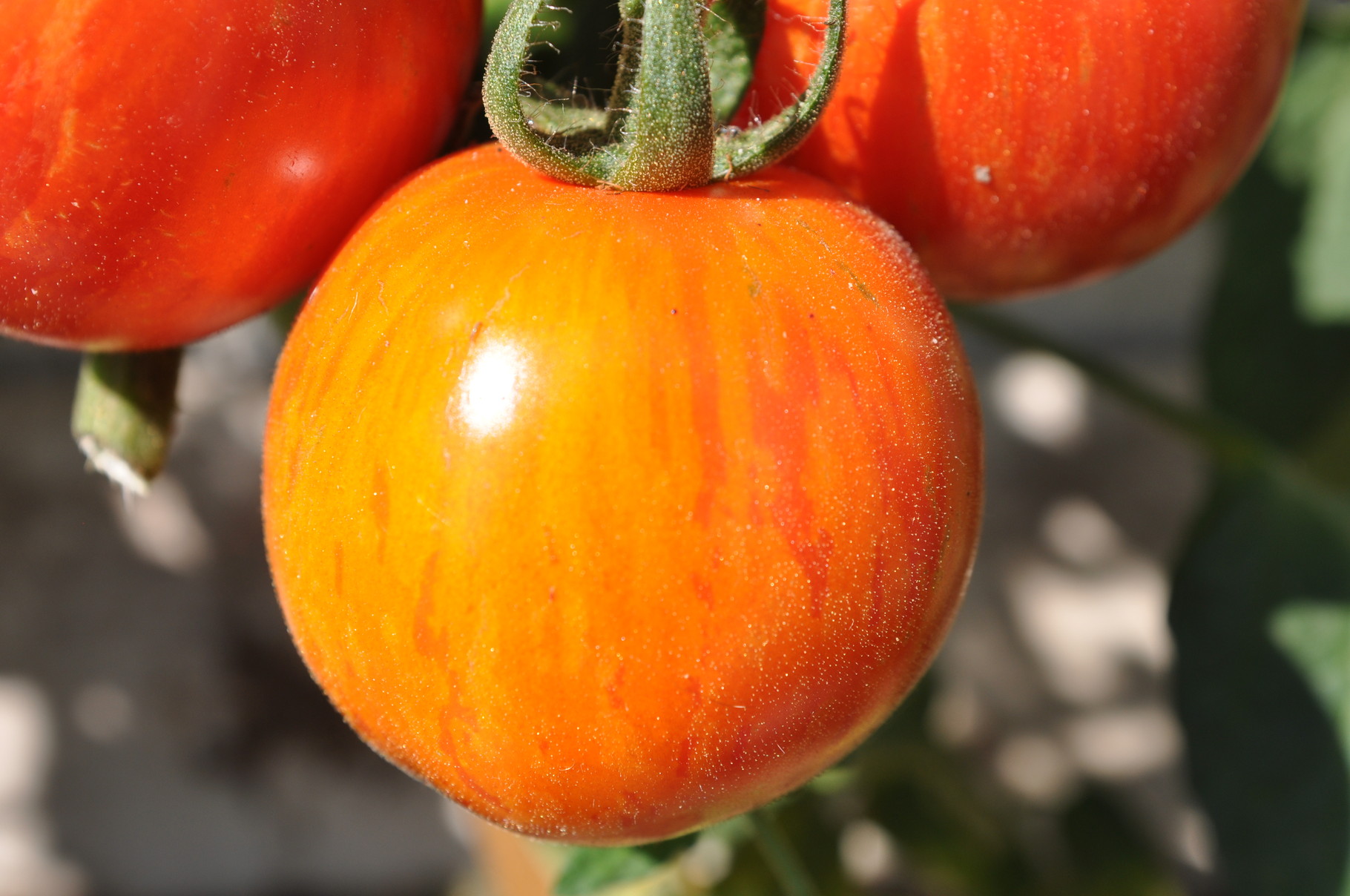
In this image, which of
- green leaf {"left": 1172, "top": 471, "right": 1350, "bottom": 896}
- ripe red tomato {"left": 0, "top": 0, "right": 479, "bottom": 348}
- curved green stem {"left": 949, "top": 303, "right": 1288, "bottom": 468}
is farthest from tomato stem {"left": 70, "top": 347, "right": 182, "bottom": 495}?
green leaf {"left": 1172, "top": 471, "right": 1350, "bottom": 896}

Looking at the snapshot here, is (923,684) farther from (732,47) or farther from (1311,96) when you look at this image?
(732,47)

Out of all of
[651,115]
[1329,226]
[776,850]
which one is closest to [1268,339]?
[1329,226]

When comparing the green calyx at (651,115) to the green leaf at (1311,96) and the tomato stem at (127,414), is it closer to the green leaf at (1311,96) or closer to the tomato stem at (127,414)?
the tomato stem at (127,414)

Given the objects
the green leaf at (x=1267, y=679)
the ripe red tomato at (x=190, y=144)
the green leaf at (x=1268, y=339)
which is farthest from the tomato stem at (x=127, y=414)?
the green leaf at (x=1268, y=339)

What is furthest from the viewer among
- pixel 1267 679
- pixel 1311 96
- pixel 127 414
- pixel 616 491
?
pixel 1311 96

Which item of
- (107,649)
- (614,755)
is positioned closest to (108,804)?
(107,649)

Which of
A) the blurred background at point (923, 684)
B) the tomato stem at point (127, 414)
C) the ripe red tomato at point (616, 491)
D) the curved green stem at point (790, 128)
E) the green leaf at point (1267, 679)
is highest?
the curved green stem at point (790, 128)

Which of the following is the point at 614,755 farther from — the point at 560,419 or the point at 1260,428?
the point at 1260,428
